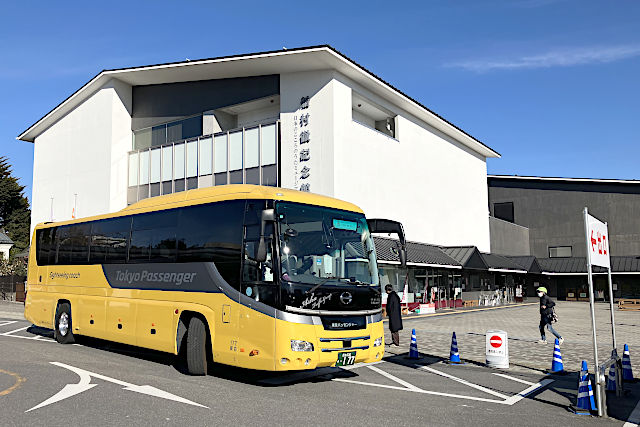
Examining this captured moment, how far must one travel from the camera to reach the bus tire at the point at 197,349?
10430mm

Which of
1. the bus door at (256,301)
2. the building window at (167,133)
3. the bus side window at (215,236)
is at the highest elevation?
the building window at (167,133)

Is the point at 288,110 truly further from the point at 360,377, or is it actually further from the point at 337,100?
the point at 360,377

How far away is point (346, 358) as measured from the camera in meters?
9.53

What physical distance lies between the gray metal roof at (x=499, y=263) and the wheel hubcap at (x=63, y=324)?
30864 millimetres

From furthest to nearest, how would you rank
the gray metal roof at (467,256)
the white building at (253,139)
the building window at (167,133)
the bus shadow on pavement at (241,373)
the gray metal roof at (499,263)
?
1. the gray metal roof at (499,263)
2. the gray metal roof at (467,256)
3. the building window at (167,133)
4. the white building at (253,139)
5. the bus shadow on pavement at (241,373)

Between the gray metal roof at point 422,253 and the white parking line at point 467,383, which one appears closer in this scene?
the white parking line at point 467,383

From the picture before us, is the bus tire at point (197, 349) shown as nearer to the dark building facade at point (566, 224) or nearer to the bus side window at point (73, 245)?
the bus side window at point (73, 245)

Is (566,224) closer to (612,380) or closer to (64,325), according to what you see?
(612,380)

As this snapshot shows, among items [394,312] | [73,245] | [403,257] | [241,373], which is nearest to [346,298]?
[403,257]

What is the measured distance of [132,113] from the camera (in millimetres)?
35656

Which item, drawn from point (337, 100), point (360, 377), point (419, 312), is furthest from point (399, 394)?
point (419, 312)

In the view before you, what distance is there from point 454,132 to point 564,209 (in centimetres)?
2300

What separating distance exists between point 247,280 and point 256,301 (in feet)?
1.42

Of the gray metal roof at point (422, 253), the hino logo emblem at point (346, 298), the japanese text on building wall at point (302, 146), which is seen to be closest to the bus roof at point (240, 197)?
the hino logo emblem at point (346, 298)
